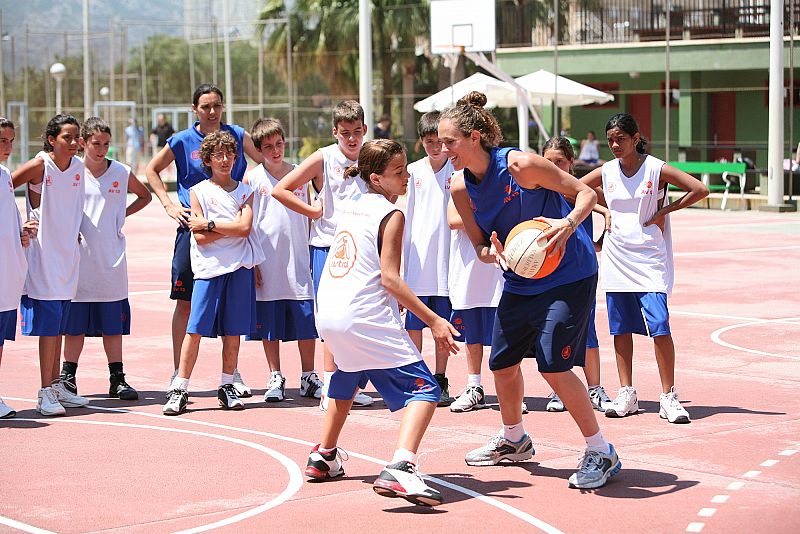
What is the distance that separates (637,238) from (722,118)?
26.5 metres

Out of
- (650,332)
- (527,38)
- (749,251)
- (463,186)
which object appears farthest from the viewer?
(527,38)

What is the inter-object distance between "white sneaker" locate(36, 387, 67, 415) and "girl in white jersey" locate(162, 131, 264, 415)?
2.53ft

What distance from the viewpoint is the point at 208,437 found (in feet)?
26.3

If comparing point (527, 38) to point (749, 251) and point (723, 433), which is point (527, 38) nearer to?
point (749, 251)

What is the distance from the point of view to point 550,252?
21.4 feet

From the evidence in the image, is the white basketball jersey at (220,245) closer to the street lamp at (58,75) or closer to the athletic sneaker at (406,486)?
the athletic sneaker at (406,486)

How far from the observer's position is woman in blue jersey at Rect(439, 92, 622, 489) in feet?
21.9

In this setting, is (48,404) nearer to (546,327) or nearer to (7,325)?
(7,325)

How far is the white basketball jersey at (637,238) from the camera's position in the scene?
8602mm

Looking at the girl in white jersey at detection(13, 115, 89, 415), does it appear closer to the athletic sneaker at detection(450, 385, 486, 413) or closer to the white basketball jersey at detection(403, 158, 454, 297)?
the white basketball jersey at detection(403, 158, 454, 297)

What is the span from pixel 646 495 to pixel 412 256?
10.6 feet

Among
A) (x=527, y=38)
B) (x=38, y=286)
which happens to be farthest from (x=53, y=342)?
(x=527, y=38)

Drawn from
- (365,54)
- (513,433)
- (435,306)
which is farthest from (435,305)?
(365,54)

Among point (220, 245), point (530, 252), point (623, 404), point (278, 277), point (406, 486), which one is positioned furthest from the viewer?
point (278, 277)
